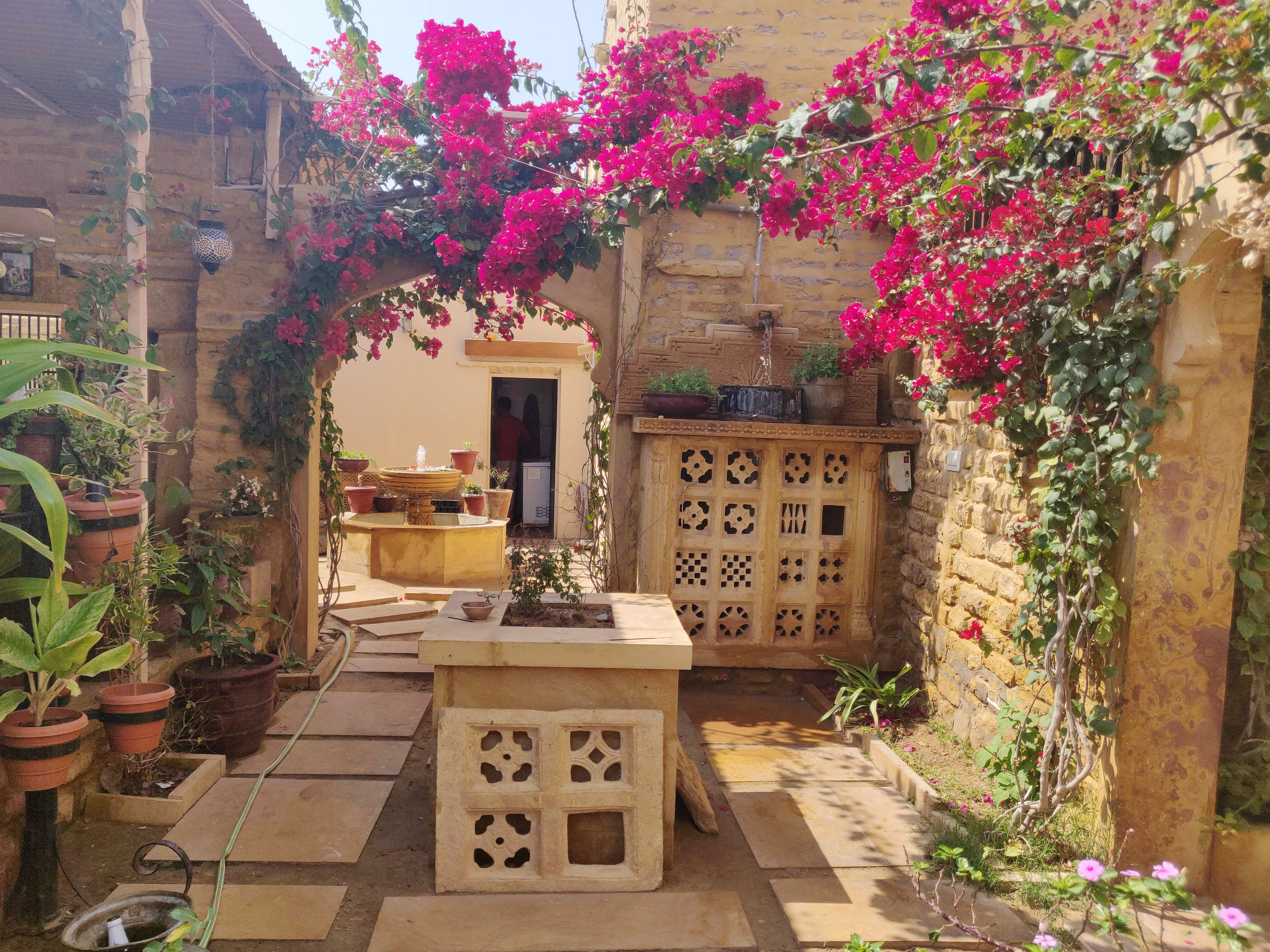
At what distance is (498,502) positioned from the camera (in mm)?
10289

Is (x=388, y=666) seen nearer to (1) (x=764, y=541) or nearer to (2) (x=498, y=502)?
(1) (x=764, y=541)

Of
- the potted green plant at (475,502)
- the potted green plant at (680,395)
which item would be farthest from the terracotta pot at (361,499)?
the potted green plant at (680,395)

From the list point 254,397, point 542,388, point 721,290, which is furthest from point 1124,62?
point 542,388

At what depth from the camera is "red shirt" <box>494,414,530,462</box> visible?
1247cm

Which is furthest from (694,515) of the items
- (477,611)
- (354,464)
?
(354,464)

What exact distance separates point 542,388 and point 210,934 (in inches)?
445

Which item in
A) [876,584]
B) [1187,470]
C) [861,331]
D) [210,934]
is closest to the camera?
[210,934]

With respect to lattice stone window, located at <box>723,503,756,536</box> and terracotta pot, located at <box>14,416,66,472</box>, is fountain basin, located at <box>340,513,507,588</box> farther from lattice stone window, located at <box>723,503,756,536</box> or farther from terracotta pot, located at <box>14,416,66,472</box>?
terracotta pot, located at <box>14,416,66,472</box>

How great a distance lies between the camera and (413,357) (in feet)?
39.3

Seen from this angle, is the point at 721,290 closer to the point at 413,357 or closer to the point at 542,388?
the point at 413,357

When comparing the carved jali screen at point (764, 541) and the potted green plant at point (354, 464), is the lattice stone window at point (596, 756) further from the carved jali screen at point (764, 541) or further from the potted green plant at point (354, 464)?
the potted green plant at point (354, 464)

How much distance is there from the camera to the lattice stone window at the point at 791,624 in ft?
17.2

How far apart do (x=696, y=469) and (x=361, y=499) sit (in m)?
5.09

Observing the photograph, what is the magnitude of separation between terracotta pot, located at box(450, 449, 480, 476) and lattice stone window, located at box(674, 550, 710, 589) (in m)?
6.45
